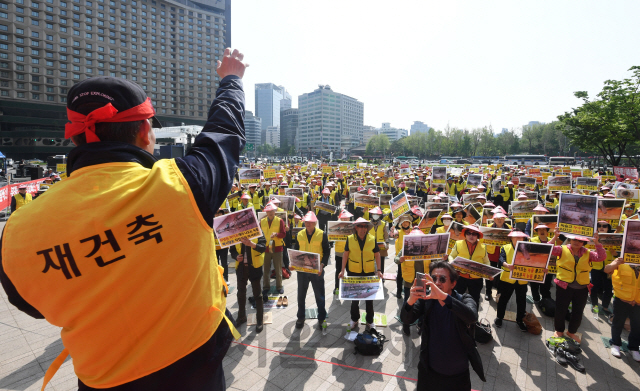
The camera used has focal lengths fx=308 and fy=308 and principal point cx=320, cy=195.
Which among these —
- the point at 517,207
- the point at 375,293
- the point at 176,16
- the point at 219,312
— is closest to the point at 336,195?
the point at 517,207

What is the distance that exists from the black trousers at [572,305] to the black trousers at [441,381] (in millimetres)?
4027

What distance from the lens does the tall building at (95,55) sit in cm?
6078

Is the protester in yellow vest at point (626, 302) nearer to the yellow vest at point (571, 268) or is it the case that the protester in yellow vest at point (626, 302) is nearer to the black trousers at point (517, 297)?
the yellow vest at point (571, 268)

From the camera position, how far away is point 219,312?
1337mm

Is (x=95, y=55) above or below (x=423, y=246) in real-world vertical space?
above

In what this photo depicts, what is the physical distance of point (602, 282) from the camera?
25.7 feet

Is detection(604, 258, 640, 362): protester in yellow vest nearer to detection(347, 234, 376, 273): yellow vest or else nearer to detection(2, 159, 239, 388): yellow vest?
detection(347, 234, 376, 273): yellow vest

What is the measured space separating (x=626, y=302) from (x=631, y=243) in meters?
1.15

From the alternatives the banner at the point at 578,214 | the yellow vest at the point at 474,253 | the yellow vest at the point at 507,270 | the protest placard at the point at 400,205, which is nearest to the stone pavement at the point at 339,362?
the yellow vest at the point at 507,270

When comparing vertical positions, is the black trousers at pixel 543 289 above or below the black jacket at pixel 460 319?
below

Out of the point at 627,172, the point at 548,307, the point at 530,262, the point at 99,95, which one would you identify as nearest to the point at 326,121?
the point at 627,172

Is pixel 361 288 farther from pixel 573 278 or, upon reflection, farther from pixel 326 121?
pixel 326 121

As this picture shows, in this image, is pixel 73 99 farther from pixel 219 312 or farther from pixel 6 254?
pixel 219 312

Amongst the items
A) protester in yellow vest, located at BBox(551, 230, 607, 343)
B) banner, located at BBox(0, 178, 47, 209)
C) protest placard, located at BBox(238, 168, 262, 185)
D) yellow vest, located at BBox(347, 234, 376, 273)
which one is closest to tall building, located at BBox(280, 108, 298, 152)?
banner, located at BBox(0, 178, 47, 209)
